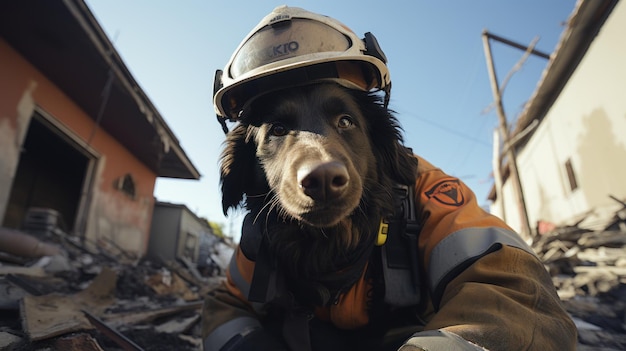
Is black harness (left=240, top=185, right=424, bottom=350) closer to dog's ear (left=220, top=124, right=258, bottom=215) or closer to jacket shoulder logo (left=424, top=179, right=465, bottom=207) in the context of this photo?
jacket shoulder logo (left=424, top=179, right=465, bottom=207)

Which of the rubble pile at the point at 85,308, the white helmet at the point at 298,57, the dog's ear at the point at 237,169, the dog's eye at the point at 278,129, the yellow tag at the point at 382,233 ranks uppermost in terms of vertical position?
the white helmet at the point at 298,57

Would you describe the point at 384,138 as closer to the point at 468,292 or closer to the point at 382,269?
the point at 382,269

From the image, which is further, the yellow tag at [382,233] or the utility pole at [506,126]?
the utility pole at [506,126]

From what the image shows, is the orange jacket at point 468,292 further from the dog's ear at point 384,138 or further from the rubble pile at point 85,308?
the rubble pile at point 85,308

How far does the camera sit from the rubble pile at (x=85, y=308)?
1.58m

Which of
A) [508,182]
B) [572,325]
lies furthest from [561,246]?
[508,182]

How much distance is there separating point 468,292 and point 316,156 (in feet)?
2.39

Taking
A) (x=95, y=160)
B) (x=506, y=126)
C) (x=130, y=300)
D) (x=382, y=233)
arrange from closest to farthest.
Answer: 1. (x=382, y=233)
2. (x=130, y=300)
3. (x=95, y=160)
4. (x=506, y=126)

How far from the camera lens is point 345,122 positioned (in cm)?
186

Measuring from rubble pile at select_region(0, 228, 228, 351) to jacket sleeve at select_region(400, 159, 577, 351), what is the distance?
1.40 metres

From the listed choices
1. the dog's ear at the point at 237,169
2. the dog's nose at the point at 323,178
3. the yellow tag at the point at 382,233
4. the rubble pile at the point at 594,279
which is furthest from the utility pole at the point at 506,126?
the dog's nose at the point at 323,178

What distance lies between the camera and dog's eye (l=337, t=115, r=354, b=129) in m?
1.83

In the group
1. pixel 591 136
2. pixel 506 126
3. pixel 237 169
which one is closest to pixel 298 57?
pixel 237 169

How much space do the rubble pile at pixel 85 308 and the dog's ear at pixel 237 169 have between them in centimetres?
91
